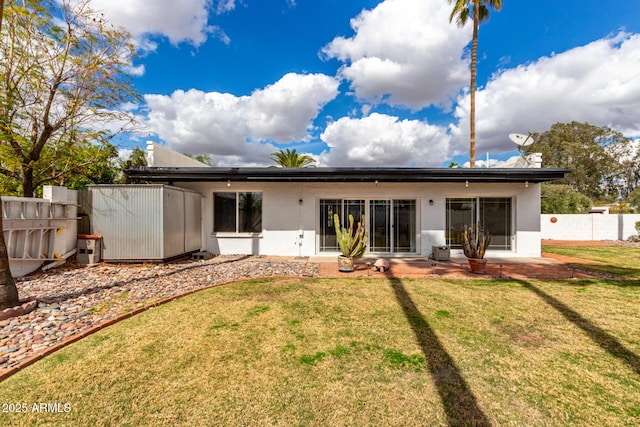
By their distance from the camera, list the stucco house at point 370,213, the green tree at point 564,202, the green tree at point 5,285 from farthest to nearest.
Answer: the green tree at point 564,202 < the stucco house at point 370,213 < the green tree at point 5,285

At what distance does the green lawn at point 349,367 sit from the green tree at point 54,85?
9814mm

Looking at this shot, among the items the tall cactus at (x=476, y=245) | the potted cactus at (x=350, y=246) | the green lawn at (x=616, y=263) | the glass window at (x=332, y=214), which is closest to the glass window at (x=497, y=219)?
the green lawn at (x=616, y=263)

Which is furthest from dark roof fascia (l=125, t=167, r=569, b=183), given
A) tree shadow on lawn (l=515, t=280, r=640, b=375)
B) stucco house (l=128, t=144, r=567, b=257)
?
tree shadow on lawn (l=515, t=280, r=640, b=375)

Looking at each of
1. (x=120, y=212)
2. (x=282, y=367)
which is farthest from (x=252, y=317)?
(x=120, y=212)

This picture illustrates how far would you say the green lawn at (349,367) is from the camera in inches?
107

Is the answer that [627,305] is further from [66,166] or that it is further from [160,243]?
[66,166]

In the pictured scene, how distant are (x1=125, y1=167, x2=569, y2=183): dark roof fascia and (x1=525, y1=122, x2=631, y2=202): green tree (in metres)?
37.3

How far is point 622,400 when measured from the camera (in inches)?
114

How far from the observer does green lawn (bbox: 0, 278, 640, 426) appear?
8.90 ft

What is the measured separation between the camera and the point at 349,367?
3510mm

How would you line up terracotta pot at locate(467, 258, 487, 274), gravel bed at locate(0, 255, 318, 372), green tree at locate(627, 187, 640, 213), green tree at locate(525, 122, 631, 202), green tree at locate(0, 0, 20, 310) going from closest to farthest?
gravel bed at locate(0, 255, 318, 372), green tree at locate(0, 0, 20, 310), terracotta pot at locate(467, 258, 487, 274), green tree at locate(627, 187, 640, 213), green tree at locate(525, 122, 631, 202)

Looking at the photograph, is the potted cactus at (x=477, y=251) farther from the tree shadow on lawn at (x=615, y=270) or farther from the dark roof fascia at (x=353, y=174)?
the tree shadow on lawn at (x=615, y=270)

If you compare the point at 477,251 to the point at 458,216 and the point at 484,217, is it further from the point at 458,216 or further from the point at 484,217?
the point at 484,217

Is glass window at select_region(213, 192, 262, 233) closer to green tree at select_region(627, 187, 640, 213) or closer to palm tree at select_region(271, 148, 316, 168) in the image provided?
palm tree at select_region(271, 148, 316, 168)
